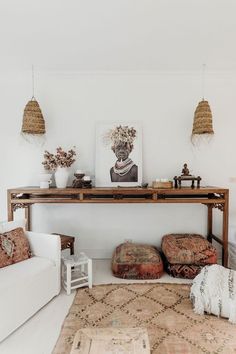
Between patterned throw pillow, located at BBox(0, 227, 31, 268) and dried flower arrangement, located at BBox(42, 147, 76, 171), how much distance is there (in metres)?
1.04

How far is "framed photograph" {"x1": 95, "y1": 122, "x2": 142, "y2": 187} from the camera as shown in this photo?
3.66 m

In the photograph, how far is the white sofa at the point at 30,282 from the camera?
6.76ft

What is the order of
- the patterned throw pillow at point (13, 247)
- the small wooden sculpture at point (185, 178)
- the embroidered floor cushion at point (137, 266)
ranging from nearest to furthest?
the patterned throw pillow at point (13, 247), the embroidered floor cushion at point (137, 266), the small wooden sculpture at point (185, 178)

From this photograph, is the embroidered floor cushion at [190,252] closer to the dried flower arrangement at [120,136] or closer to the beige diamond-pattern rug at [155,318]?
the beige diamond-pattern rug at [155,318]

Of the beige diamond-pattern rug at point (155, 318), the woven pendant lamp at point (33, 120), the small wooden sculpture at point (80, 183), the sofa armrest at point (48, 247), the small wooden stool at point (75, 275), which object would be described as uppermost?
the woven pendant lamp at point (33, 120)

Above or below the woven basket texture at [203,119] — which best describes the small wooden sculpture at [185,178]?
below

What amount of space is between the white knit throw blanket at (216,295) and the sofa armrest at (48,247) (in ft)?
4.37

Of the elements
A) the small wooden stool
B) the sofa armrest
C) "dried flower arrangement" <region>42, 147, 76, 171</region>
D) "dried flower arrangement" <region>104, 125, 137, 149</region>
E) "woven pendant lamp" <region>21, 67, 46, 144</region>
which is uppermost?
"woven pendant lamp" <region>21, 67, 46, 144</region>

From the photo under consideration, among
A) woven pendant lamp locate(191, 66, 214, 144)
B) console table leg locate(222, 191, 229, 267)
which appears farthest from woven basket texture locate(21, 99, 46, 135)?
console table leg locate(222, 191, 229, 267)

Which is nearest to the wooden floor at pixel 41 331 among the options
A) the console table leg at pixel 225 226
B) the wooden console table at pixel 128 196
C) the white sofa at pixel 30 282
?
the white sofa at pixel 30 282

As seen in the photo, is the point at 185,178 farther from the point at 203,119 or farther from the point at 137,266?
the point at 137,266

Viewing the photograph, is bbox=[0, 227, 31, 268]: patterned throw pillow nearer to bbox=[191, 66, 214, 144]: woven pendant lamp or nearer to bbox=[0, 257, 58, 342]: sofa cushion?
bbox=[0, 257, 58, 342]: sofa cushion

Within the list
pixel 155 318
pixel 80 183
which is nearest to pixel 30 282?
pixel 155 318

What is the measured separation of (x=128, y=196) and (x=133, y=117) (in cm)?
117
